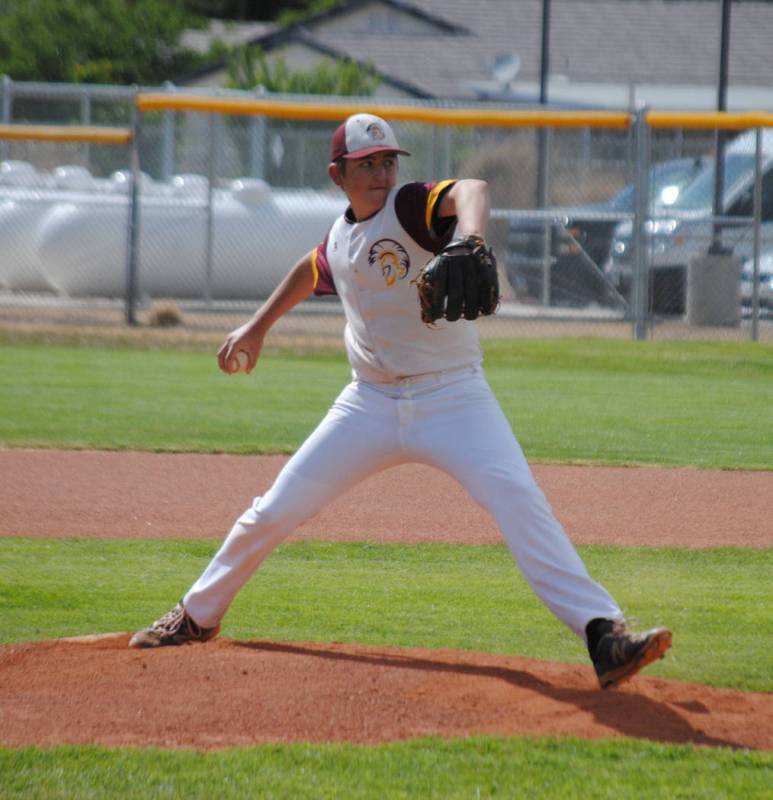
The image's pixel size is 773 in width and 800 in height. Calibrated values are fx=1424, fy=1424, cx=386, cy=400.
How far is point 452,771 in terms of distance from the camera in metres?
3.79

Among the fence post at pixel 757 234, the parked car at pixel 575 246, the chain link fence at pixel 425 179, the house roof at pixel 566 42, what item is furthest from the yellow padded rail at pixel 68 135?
the house roof at pixel 566 42

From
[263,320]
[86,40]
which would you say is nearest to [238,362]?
[263,320]

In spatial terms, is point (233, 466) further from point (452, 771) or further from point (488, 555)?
point (452, 771)

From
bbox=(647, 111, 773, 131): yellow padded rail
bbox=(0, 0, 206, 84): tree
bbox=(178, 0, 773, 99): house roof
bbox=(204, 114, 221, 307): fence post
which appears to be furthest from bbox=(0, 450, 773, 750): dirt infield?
bbox=(0, 0, 206, 84): tree

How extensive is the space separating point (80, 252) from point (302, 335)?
446 centimetres

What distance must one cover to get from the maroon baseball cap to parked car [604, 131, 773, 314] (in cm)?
1255

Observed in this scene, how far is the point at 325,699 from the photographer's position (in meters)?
4.43

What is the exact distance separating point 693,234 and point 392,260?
13369 mm

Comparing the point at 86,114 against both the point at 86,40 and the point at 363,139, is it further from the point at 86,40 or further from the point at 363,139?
the point at 86,40

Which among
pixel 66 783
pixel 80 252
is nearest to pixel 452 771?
pixel 66 783

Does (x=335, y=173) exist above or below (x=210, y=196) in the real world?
below

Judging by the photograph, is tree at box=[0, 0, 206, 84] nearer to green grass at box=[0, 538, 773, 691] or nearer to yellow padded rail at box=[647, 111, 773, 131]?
yellow padded rail at box=[647, 111, 773, 131]

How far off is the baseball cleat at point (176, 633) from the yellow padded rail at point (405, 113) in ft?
38.7

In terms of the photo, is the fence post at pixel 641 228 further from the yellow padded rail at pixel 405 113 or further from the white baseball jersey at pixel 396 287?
the white baseball jersey at pixel 396 287
